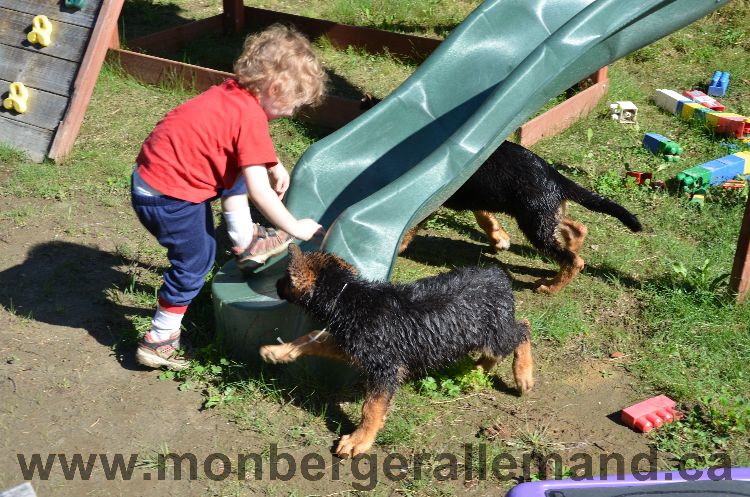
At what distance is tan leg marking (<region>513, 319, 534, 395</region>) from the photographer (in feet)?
14.9

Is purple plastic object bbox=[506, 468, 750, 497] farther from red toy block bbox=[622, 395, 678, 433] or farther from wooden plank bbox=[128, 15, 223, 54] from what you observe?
wooden plank bbox=[128, 15, 223, 54]

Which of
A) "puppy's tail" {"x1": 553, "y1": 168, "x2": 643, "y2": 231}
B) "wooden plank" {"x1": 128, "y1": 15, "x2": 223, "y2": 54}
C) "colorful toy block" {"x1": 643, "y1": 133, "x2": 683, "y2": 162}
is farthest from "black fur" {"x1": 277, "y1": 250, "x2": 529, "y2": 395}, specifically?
"wooden plank" {"x1": 128, "y1": 15, "x2": 223, "y2": 54}

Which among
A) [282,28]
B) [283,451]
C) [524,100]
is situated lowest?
[283,451]

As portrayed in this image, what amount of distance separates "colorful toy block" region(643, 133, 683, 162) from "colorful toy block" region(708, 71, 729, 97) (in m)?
1.47

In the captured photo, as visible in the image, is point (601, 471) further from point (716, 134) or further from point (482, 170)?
point (716, 134)

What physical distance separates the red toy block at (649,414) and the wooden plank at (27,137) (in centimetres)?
520

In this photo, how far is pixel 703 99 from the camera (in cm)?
841

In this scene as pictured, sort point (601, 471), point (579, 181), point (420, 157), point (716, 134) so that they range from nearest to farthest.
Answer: point (601, 471)
point (420, 157)
point (579, 181)
point (716, 134)

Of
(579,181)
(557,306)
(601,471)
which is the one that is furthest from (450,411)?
(579,181)

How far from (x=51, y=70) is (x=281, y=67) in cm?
400

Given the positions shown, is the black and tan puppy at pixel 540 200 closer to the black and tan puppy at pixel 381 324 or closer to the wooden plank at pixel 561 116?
the black and tan puppy at pixel 381 324

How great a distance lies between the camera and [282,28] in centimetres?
439

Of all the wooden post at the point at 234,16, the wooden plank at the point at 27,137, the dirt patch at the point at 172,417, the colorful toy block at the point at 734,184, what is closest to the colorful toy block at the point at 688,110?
the colorful toy block at the point at 734,184

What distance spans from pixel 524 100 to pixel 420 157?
1.21 metres
